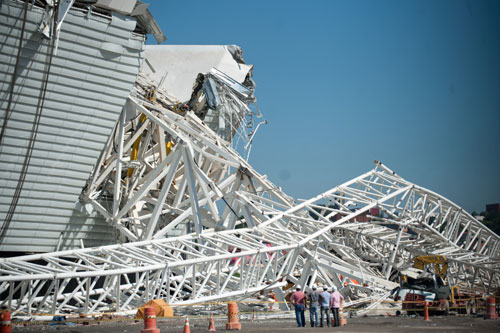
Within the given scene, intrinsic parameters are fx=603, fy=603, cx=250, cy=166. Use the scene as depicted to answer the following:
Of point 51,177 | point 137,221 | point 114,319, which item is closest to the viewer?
point 114,319

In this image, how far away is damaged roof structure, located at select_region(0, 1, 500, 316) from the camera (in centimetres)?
2786

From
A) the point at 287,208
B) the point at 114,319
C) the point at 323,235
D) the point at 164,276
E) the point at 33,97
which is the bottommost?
the point at 114,319

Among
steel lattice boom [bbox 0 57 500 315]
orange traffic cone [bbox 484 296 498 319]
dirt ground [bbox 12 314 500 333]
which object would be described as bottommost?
dirt ground [bbox 12 314 500 333]

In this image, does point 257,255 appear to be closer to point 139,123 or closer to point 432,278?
point 432,278

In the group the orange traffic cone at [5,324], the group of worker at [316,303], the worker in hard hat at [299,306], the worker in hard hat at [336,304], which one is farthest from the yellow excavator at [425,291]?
the orange traffic cone at [5,324]

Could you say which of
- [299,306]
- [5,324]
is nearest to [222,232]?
[299,306]

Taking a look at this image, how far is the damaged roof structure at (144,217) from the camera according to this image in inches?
1097

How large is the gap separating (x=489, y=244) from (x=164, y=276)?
90.8 ft

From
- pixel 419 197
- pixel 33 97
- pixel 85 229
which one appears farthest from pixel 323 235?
pixel 33 97

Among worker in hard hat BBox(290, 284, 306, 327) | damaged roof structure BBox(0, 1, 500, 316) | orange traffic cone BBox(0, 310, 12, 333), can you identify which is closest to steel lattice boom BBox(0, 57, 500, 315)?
damaged roof structure BBox(0, 1, 500, 316)

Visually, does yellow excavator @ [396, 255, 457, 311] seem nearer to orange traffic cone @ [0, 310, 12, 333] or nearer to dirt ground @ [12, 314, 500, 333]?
dirt ground @ [12, 314, 500, 333]

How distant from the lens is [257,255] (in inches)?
1152

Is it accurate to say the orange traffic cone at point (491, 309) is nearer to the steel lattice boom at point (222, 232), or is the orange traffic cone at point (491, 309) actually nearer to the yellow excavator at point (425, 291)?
the yellow excavator at point (425, 291)

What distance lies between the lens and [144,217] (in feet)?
127
